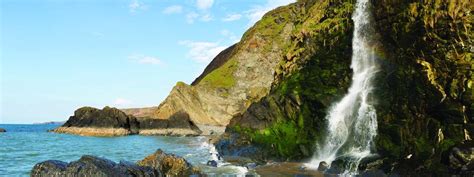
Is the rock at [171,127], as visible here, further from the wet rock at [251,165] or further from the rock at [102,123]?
the wet rock at [251,165]

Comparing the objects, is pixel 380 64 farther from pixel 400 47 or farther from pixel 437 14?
pixel 437 14

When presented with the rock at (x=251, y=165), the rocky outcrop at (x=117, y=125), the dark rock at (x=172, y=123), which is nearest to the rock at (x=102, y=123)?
the rocky outcrop at (x=117, y=125)

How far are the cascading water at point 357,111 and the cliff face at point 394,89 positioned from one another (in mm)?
765

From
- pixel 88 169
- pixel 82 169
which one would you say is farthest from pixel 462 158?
pixel 82 169

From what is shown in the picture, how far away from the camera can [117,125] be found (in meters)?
96.1

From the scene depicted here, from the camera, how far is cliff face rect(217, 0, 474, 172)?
2647cm

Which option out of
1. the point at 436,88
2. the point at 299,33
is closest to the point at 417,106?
the point at 436,88

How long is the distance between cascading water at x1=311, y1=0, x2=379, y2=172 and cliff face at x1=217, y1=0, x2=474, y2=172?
0.77 meters

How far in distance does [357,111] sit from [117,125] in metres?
70.7

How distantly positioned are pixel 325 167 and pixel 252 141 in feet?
41.8

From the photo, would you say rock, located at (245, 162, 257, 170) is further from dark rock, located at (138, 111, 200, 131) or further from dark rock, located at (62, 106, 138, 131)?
dark rock, located at (62, 106, 138, 131)

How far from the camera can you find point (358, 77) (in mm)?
37250

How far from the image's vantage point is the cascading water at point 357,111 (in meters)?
32.9

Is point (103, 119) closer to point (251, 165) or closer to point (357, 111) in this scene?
point (251, 165)
